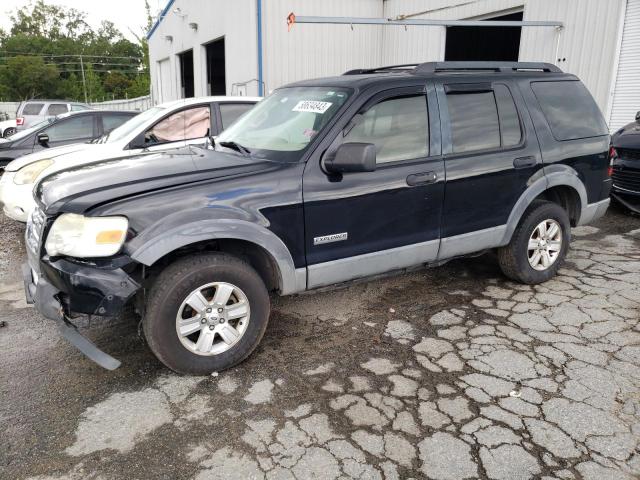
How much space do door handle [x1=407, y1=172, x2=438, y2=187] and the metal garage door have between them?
6.75m

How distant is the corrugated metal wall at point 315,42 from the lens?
12.6 m

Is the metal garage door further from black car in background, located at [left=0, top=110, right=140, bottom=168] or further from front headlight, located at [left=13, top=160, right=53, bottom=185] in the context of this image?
front headlight, located at [left=13, top=160, right=53, bottom=185]

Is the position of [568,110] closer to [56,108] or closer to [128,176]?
[128,176]

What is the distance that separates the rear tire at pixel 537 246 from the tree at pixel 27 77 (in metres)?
70.4

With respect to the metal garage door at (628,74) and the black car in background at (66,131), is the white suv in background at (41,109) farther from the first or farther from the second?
the metal garage door at (628,74)

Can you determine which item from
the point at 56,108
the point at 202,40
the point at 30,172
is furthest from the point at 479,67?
the point at 56,108

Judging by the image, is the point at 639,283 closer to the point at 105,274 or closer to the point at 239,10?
the point at 105,274

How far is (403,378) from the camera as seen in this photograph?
318cm

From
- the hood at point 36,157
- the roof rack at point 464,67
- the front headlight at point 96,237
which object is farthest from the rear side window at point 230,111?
the front headlight at point 96,237

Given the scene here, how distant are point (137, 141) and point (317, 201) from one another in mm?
3641

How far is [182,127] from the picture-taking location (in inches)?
253

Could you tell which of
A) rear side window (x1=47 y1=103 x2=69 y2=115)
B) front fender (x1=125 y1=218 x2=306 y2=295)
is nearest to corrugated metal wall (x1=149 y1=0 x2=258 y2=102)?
rear side window (x1=47 y1=103 x2=69 y2=115)

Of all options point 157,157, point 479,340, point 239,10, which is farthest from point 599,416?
point 239,10

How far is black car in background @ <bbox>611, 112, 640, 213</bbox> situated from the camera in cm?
687
